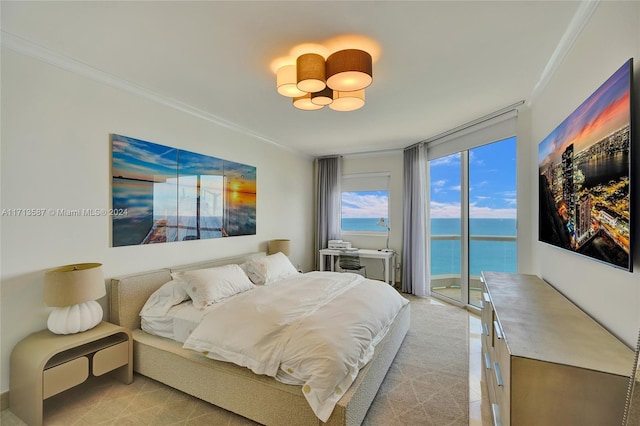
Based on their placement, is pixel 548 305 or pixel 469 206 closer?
pixel 548 305

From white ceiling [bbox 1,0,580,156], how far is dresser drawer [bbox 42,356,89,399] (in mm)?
2245

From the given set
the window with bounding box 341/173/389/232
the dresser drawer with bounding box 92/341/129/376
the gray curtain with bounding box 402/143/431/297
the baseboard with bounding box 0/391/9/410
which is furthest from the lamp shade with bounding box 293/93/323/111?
the window with bounding box 341/173/389/232

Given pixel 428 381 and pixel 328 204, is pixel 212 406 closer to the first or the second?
pixel 428 381

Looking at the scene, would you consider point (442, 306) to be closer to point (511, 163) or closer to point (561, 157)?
point (511, 163)

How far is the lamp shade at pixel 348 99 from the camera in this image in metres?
A: 2.29

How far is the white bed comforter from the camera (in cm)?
164

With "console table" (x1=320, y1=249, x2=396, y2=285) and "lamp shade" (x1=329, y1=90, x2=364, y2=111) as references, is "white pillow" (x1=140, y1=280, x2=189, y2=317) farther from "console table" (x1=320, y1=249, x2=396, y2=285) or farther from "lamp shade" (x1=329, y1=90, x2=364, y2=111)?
"console table" (x1=320, y1=249, x2=396, y2=285)

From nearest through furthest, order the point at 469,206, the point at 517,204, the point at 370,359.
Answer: the point at 370,359, the point at 517,204, the point at 469,206

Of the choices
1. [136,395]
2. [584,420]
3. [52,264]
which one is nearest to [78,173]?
[52,264]

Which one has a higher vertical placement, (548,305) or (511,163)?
(511,163)

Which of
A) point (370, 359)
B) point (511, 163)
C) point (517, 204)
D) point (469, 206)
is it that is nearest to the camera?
point (370, 359)

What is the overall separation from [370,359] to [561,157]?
189 cm

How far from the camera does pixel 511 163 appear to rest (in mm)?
3434

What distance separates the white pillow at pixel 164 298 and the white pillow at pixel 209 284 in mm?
70
